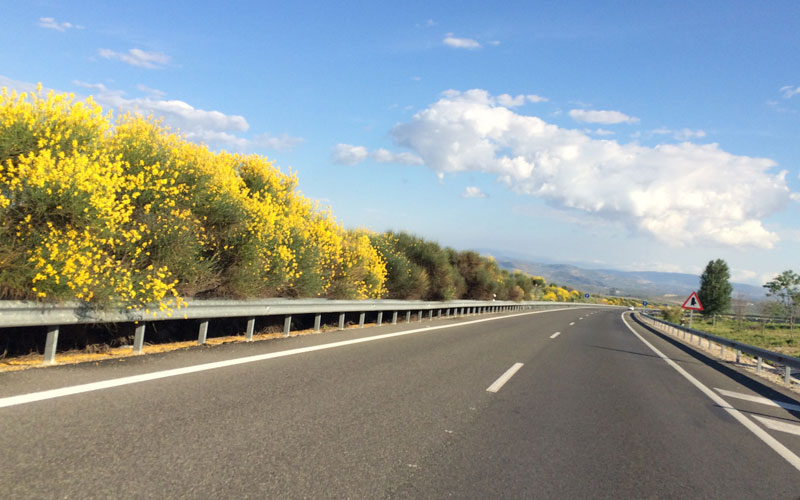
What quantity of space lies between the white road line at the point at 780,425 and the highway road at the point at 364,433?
0.17ft

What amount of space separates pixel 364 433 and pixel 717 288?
95.5 m

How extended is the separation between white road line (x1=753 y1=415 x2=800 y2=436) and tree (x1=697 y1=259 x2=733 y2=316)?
286 feet

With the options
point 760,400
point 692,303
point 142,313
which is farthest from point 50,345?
point 692,303

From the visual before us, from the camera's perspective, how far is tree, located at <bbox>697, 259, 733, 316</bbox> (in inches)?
3253

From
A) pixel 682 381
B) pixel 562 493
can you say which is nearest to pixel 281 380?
pixel 562 493

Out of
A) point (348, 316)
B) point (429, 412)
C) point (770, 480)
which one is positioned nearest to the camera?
point (770, 480)

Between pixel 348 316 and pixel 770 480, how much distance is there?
12.5 metres

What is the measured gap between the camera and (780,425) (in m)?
6.19

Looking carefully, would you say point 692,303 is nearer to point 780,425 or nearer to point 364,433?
point 780,425

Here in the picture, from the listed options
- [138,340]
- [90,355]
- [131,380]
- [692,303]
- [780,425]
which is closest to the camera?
[131,380]

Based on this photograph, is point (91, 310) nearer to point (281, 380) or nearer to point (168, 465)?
point (281, 380)

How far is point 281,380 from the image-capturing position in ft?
20.2

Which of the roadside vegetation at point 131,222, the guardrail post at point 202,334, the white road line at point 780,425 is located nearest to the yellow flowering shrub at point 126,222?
the roadside vegetation at point 131,222

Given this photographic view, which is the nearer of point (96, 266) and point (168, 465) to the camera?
point (168, 465)
